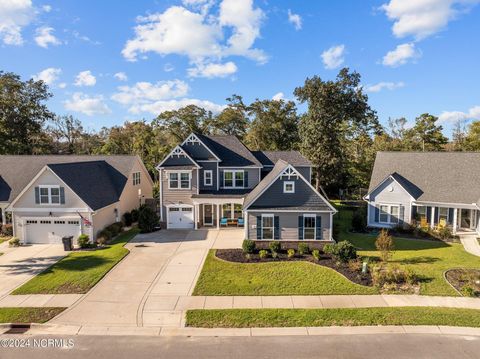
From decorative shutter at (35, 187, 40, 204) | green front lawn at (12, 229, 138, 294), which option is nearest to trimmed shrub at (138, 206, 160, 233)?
green front lawn at (12, 229, 138, 294)

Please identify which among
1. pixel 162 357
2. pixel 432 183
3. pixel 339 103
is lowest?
pixel 162 357

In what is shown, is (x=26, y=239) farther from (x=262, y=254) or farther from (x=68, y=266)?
(x=262, y=254)

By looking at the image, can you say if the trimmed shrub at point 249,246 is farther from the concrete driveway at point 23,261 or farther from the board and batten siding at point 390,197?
the board and batten siding at point 390,197

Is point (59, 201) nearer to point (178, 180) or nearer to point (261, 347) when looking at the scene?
point (178, 180)

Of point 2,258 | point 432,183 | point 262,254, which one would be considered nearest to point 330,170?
point 432,183

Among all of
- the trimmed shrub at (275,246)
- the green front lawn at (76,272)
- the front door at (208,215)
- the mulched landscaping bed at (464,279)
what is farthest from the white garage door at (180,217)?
the mulched landscaping bed at (464,279)

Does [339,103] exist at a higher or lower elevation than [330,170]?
higher

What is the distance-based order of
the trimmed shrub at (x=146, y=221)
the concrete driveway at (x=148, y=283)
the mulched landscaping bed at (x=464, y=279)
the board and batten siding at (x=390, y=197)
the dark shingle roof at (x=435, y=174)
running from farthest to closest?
the board and batten siding at (x=390, y=197) → the trimmed shrub at (x=146, y=221) → the dark shingle roof at (x=435, y=174) → the mulched landscaping bed at (x=464, y=279) → the concrete driveway at (x=148, y=283)
